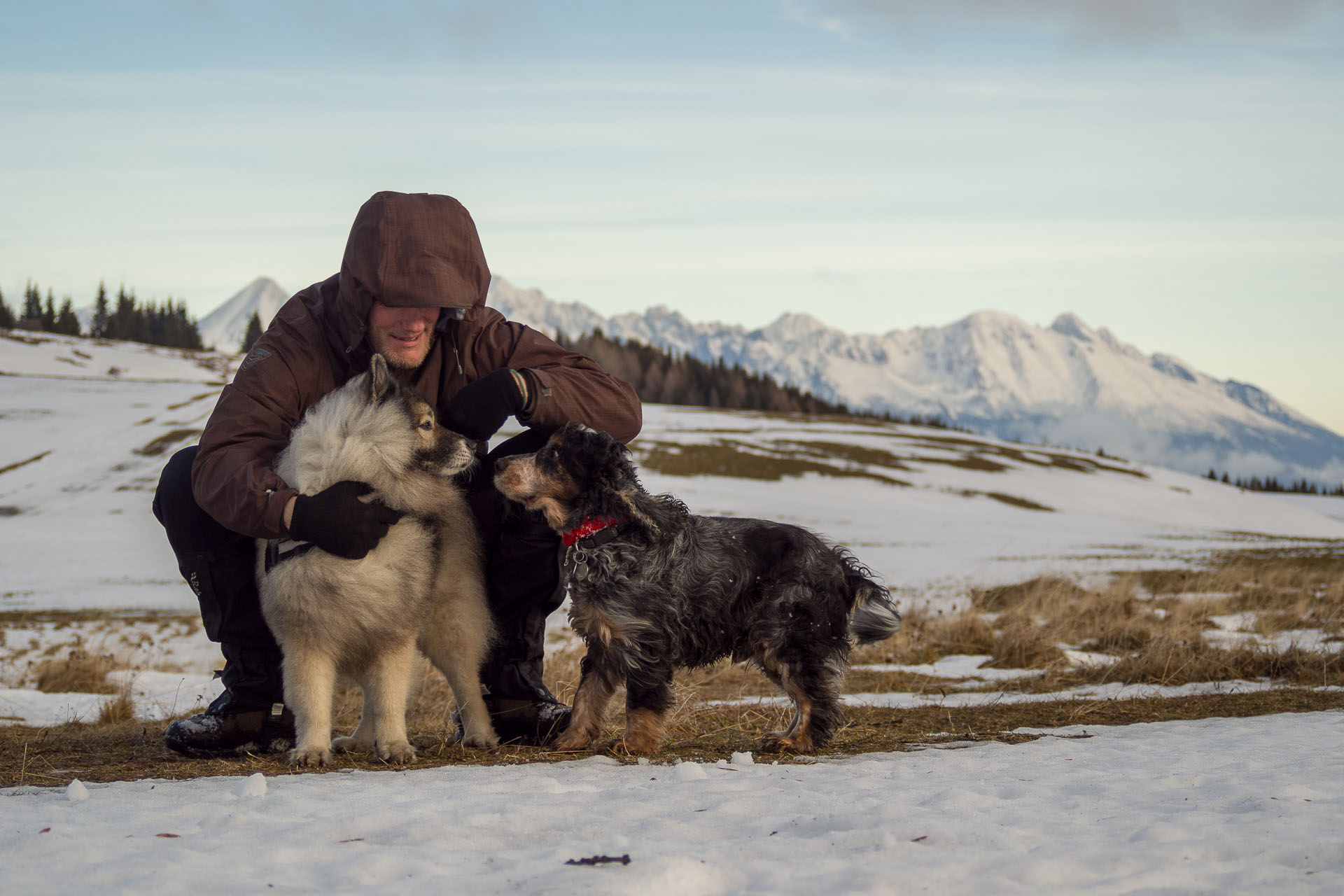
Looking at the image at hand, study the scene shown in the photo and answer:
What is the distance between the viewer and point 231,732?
625cm

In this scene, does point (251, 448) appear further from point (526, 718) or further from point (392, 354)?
point (526, 718)

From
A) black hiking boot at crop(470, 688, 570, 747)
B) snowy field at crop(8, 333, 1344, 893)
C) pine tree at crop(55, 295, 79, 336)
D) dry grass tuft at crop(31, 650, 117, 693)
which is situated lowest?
dry grass tuft at crop(31, 650, 117, 693)

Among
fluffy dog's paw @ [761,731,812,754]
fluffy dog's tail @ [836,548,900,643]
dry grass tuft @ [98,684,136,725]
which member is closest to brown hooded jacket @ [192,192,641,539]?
fluffy dog's tail @ [836,548,900,643]

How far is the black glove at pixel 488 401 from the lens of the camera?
6258 millimetres

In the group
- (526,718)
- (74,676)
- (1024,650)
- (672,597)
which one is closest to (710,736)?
(526,718)

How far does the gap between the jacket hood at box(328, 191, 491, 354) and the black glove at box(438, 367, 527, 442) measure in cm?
58

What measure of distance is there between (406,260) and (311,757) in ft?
9.53

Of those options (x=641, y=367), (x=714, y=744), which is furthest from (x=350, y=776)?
(x=641, y=367)

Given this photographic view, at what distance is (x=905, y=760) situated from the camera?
17.9 ft

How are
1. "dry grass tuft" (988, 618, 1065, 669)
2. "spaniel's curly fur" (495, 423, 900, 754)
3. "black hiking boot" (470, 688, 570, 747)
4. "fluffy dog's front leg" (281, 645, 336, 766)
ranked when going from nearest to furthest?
"fluffy dog's front leg" (281, 645, 336, 766)
"spaniel's curly fur" (495, 423, 900, 754)
"black hiking boot" (470, 688, 570, 747)
"dry grass tuft" (988, 618, 1065, 669)

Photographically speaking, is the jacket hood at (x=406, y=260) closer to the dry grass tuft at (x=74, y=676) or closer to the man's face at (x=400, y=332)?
the man's face at (x=400, y=332)

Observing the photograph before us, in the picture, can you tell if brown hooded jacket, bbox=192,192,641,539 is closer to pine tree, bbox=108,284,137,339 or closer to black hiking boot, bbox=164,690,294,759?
black hiking boot, bbox=164,690,294,759

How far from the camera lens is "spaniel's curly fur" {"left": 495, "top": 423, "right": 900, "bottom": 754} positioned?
5910mm

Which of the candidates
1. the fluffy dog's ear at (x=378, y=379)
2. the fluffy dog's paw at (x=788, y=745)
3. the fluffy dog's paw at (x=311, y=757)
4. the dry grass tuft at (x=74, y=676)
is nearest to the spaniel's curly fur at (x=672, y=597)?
the fluffy dog's paw at (x=788, y=745)
